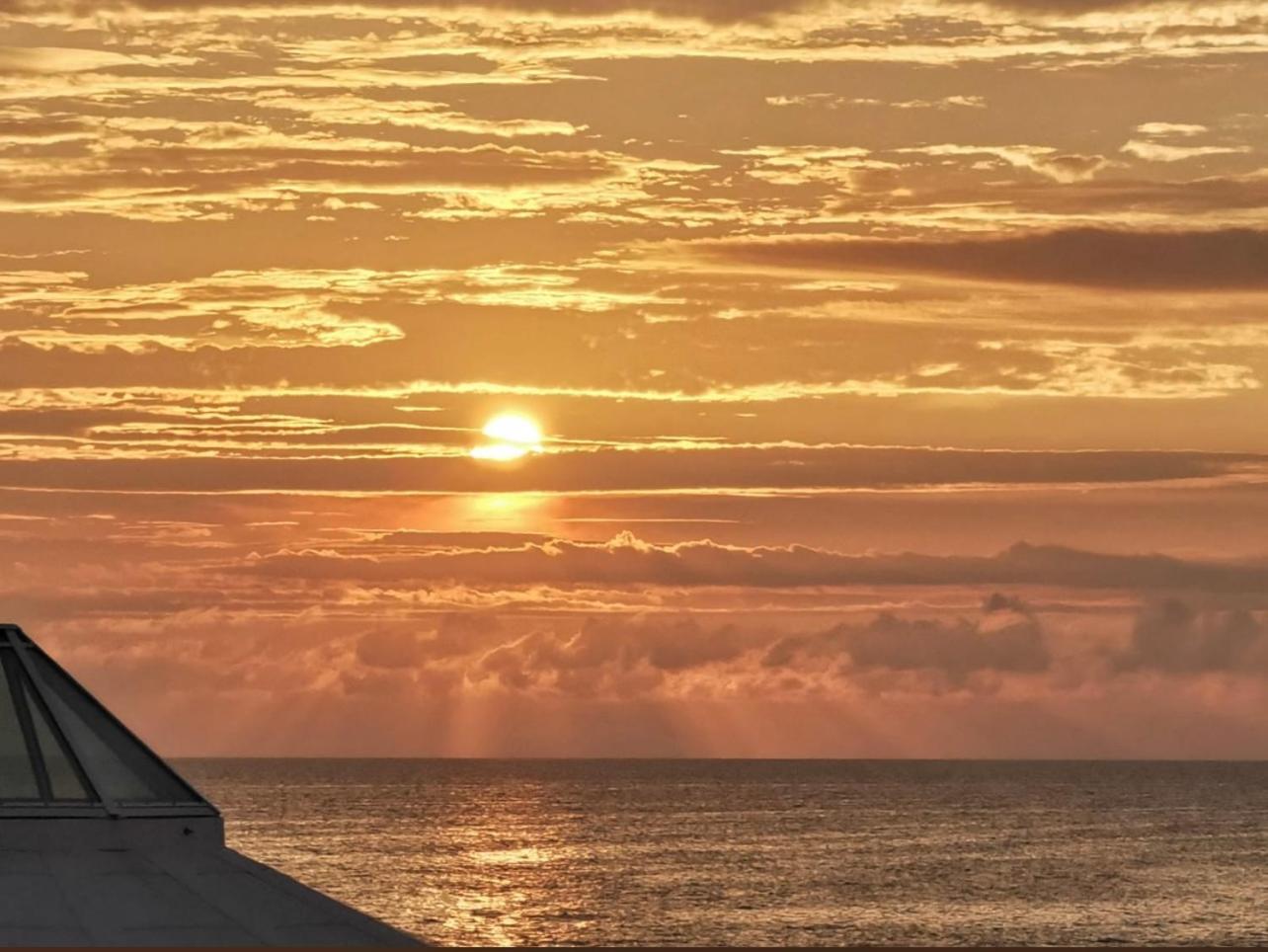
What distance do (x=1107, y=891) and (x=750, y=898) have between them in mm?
31005

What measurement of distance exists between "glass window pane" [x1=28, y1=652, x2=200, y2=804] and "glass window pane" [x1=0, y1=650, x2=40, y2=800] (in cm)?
51

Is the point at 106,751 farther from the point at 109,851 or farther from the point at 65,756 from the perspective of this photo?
the point at 109,851

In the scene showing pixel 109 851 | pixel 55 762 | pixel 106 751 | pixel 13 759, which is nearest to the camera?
pixel 109 851

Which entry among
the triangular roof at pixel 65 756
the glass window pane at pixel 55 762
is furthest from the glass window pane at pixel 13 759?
the glass window pane at pixel 55 762

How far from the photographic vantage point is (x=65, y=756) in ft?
97.7

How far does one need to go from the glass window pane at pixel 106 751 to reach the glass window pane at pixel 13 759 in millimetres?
510

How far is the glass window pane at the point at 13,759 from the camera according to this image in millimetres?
29234

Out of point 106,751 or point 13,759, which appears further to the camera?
point 106,751

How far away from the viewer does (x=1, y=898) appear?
84.3ft

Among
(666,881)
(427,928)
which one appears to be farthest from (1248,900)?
(427,928)

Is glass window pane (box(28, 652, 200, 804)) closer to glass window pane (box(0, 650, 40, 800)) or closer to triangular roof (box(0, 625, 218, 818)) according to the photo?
triangular roof (box(0, 625, 218, 818))

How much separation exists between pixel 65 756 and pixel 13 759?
0.67m

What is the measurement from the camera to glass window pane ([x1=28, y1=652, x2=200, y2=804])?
97.5 ft

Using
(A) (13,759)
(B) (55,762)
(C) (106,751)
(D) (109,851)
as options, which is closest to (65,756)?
(B) (55,762)
